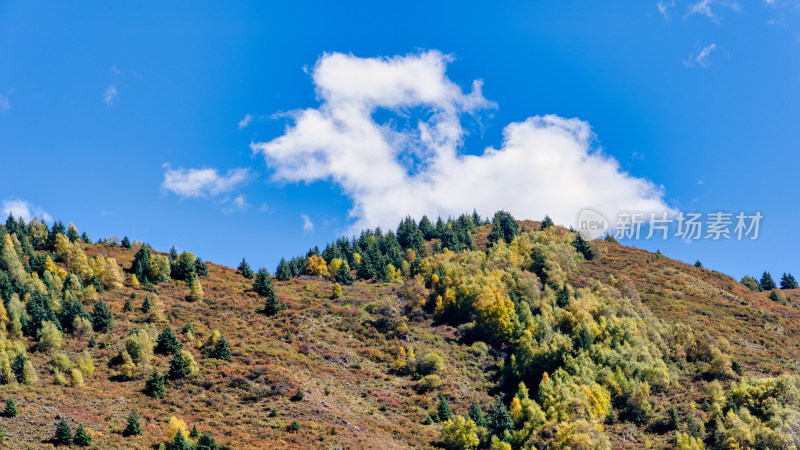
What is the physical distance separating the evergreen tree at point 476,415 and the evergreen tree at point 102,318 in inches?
2108

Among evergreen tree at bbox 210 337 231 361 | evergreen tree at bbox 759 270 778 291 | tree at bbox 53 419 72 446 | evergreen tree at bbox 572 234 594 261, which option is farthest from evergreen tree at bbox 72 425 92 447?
evergreen tree at bbox 759 270 778 291

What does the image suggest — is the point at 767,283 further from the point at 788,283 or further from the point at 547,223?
the point at 547,223

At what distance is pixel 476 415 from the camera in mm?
73625

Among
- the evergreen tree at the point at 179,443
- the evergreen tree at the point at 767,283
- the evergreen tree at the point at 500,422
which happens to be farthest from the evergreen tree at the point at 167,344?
the evergreen tree at the point at 767,283

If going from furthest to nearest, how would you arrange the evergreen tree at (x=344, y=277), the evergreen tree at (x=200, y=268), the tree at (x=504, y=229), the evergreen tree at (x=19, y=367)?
the tree at (x=504, y=229)
the evergreen tree at (x=344, y=277)
the evergreen tree at (x=200, y=268)
the evergreen tree at (x=19, y=367)

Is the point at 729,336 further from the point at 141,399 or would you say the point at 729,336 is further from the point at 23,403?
the point at 23,403

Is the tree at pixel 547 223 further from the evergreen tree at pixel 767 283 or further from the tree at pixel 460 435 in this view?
the tree at pixel 460 435

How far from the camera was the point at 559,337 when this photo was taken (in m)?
88.1

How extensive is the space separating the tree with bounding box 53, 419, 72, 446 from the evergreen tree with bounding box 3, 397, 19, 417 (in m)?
6.51

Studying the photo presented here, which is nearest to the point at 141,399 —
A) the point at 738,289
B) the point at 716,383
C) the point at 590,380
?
the point at 590,380

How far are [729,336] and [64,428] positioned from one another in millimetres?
101969

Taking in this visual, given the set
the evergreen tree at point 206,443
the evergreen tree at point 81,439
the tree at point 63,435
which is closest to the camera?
the tree at point 63,435

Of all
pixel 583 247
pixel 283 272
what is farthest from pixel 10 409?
pixel 583 247

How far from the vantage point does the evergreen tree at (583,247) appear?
139 meters
